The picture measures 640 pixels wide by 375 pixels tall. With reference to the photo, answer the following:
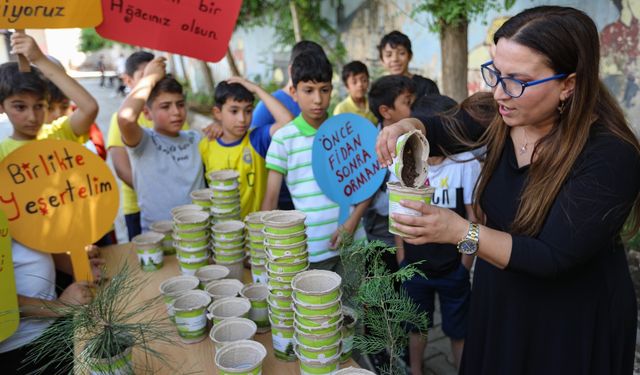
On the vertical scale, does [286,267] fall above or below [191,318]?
above

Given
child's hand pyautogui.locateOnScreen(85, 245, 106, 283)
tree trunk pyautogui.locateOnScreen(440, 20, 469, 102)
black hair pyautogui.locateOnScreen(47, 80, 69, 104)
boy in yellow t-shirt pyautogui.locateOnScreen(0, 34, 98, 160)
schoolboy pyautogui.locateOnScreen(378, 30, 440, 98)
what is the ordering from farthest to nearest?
tree trunk pyautogui.locateOnScreen(440, 20, 469, 102)
schoolboy pyautogui.locateOnScreen(378, 30, 440, 98)
black hair pyautogui.locateOnScreen(47, 80, 69, 104)
boy in yellow t-shirt pyautogui.locateOnScreen(0, 34, 98, 160)
child's hand pyautogui.locateOnScreen(85, 245, 106, 283)

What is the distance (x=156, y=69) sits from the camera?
2.73 metres

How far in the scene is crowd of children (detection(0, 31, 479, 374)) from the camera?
233 cm

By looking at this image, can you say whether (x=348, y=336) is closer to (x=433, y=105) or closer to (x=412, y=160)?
(x=412, y=160)

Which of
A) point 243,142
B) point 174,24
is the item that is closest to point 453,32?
point 243,142

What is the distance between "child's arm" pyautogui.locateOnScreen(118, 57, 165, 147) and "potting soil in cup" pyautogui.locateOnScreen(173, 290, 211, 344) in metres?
1.24

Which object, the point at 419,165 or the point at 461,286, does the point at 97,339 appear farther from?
the point at 461,286

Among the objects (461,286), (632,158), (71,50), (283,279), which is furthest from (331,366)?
(71,50)

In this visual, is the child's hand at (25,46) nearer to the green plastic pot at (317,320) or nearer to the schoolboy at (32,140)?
the schoolboy at (32,140)

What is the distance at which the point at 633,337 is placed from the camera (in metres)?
1.57

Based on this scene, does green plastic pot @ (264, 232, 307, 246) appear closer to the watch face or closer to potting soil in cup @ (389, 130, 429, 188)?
potting soil in cup @ (389, 130, 429, 188)

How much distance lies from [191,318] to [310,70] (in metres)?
1.56

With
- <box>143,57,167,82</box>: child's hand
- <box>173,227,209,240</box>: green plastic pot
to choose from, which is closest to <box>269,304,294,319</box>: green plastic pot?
<box>173,227,209,240</box>: green plastic pot

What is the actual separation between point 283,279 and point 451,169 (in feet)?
4.00
